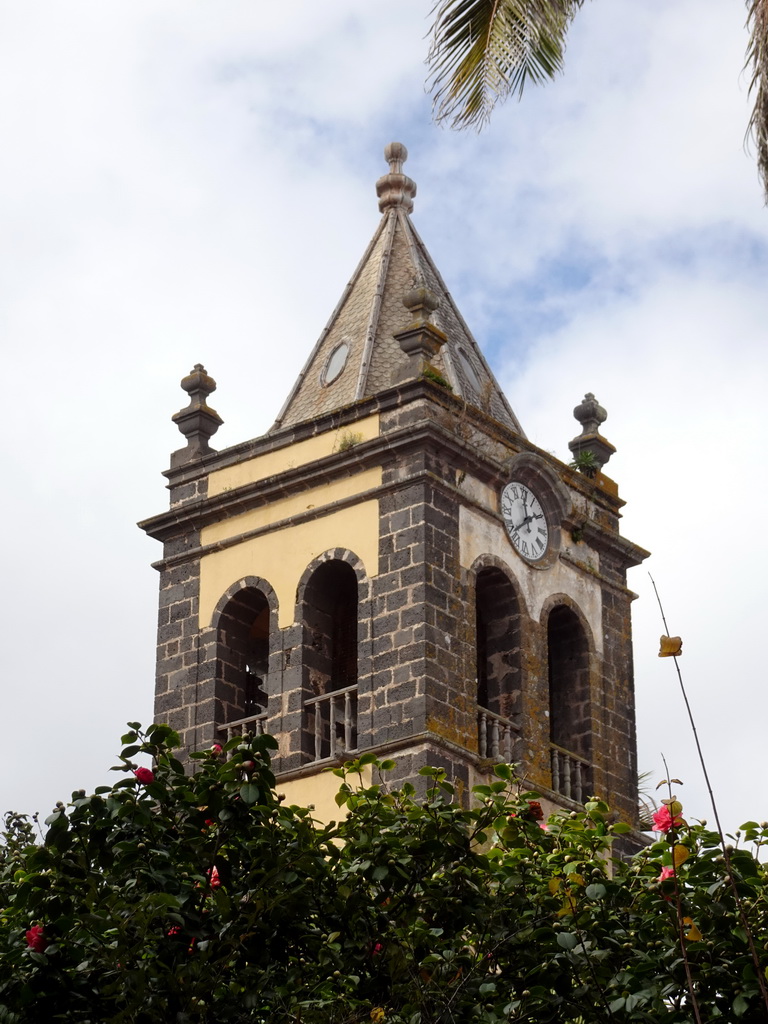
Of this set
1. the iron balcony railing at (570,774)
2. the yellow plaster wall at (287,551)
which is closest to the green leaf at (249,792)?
the yellow plaster wall at (287,551)

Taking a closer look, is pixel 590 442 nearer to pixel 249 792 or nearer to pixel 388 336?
pixel 388 336

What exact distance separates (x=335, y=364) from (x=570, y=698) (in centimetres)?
443

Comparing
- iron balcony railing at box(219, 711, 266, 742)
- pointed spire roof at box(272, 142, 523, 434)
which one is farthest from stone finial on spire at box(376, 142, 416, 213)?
iron balcony railing at box(219, 711, 266, 742)

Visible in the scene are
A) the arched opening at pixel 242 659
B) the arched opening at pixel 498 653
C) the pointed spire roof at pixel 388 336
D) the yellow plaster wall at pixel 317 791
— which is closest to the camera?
the yellow plaster wall at pixel 317 791

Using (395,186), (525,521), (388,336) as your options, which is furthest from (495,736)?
(395,186)

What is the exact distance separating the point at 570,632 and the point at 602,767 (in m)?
1.53

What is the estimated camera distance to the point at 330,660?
24.7 metres

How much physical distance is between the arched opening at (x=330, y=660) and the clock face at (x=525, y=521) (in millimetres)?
1717

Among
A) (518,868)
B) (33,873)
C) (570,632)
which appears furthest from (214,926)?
(570,632)

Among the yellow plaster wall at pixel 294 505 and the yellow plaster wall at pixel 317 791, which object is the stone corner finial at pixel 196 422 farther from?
the yellow plaster wall at pixel 317 791

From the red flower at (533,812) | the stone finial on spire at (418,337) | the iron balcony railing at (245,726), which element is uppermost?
the stone finial on spire at (418,337)

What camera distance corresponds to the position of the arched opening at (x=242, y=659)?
25.1m

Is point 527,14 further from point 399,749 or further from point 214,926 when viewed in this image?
point 399,749

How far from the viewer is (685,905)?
1287 cm
